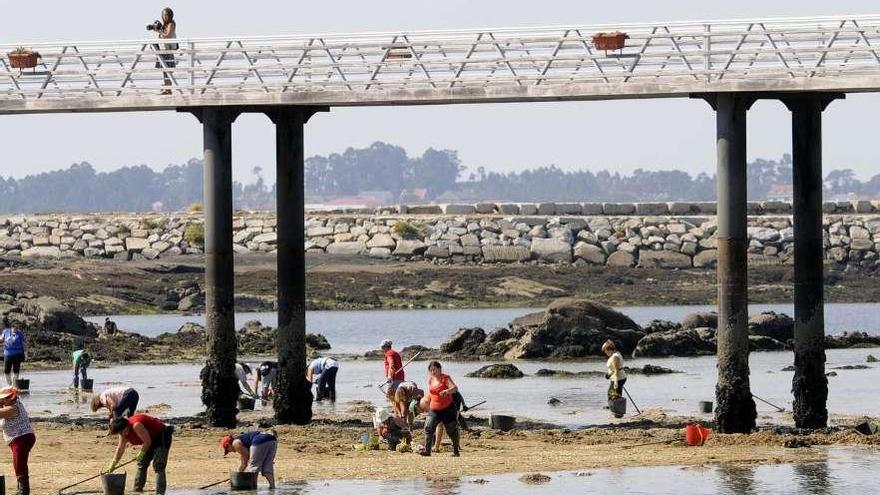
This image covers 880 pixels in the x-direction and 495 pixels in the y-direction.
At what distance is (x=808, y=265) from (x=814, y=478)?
19.3 feet

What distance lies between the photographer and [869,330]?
73562 millimetres

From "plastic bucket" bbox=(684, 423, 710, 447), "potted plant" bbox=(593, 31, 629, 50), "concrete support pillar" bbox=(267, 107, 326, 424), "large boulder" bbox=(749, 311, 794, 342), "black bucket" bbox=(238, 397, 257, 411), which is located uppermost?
"potted plant" bbox=(593, 31, 629, 50)

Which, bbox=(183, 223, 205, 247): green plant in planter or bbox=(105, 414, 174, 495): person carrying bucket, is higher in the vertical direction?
bbox=(183, 223, 205, 247): green plant in planter

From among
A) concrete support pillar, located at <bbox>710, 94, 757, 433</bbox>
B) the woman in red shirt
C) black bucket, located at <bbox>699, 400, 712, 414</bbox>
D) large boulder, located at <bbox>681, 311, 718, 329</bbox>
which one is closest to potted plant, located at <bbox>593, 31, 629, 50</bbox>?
concrete support pillar, located at <bbox>710, 94, 757, 433</bbox>

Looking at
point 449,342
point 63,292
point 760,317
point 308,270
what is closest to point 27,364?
point 449,342

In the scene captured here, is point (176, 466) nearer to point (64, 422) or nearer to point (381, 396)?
point (64, 422)

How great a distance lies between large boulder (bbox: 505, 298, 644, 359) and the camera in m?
57.0

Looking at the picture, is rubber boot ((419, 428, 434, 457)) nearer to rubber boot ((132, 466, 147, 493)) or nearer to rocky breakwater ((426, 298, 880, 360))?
rubber boot ((132, 466, 147, 493))

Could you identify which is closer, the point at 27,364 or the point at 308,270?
the point at 27,364

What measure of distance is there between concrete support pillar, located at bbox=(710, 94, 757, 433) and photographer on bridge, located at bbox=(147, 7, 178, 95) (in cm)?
994

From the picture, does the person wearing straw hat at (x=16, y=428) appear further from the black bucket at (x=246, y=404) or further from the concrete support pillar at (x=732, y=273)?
the black bucket at (x=246, y=404)

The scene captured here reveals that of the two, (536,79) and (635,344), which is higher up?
(536,79)

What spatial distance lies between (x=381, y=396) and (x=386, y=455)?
39.7 feet

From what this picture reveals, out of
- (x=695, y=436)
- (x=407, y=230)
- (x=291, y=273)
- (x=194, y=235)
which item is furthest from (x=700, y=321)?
(x=194, y=235)
